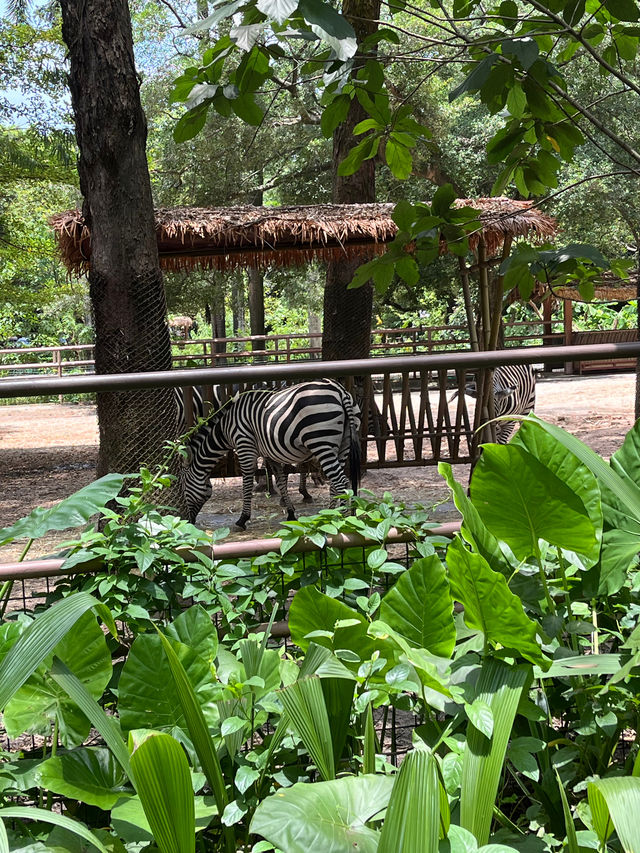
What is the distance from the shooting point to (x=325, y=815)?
37.2 inches

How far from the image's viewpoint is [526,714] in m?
1.23

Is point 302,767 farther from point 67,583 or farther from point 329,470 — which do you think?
point 329,470

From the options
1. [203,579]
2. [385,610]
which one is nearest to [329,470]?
[203,579]

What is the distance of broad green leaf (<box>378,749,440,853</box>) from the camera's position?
2.79 ft

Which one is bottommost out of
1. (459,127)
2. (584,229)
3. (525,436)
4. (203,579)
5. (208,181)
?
(203,579)

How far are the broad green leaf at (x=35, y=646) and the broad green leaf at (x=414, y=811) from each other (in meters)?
0.48

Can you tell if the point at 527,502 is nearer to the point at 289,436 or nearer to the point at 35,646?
the point at 35,646

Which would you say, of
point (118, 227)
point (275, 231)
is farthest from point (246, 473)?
point (118, 227)

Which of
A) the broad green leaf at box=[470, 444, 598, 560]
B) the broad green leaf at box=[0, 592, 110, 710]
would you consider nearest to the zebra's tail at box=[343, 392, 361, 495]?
the broad green leaf at box=[470, 444, 598, 560]

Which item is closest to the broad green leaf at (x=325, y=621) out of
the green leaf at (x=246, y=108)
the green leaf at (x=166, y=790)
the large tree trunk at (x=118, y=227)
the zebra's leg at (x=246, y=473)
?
the green leaf at (x=166, y=790)

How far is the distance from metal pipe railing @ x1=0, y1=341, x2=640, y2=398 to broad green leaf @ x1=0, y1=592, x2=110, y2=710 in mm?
687

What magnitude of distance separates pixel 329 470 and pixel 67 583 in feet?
15.9

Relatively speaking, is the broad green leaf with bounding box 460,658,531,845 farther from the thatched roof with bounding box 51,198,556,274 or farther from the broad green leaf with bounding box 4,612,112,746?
the thatched roof with bounding box 51,198,556,274

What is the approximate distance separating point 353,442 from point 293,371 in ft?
15.7
